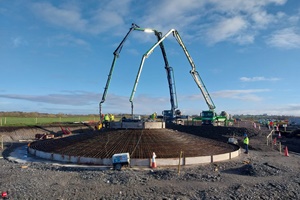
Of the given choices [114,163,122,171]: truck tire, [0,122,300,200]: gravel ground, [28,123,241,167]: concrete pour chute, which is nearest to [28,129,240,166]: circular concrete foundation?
[28,123,241,167]: concrete pour chute

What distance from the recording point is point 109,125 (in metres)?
28.8

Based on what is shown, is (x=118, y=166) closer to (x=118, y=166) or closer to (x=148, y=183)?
(x=118, y=166)

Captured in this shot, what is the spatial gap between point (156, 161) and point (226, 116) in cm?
4106

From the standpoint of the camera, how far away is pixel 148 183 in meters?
15.6

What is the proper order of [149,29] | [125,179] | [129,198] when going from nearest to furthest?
[129,198], [125,179], [149,29]

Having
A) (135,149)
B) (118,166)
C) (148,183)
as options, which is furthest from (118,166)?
(148,183)

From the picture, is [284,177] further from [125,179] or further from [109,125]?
[109,125]

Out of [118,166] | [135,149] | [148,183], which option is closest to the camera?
[148,183]

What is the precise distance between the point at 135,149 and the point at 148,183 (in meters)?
6.49

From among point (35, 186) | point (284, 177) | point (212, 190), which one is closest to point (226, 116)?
point (284, 177)

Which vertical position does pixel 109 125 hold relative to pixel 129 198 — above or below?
above

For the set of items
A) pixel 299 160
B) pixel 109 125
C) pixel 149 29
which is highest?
pixel 149 29

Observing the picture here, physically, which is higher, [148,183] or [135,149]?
[135,149]

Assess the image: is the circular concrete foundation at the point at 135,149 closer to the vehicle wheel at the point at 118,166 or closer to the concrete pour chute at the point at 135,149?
the concrete pour chute at the point at 135,149
